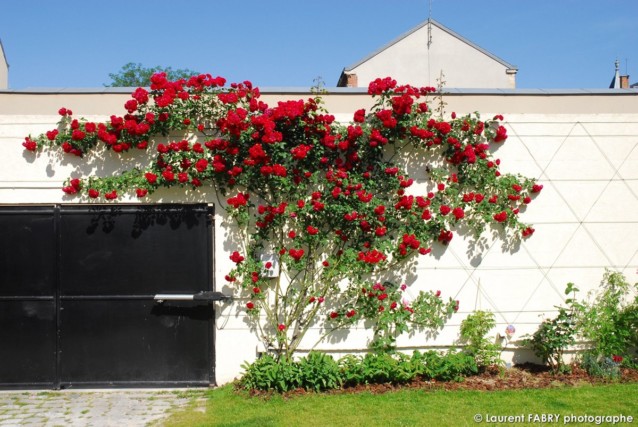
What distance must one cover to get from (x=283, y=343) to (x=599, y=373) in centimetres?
325

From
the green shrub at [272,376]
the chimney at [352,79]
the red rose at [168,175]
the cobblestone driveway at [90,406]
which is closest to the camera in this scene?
the cobblestone driveway at [90,406]

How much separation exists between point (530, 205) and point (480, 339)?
1.55m

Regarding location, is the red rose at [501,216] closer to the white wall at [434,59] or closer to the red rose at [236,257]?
the red rose at [236,257]

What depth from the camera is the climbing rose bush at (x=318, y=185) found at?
575cm

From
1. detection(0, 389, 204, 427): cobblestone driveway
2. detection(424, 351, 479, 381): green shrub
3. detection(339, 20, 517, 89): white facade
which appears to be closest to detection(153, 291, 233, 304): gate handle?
detection(0, 389, 204, 427): cobblestone driveway

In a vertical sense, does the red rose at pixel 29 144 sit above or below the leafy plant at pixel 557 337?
above

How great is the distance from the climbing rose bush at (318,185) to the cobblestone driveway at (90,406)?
1.20 meters

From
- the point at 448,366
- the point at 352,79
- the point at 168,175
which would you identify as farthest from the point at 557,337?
the point at 352,79

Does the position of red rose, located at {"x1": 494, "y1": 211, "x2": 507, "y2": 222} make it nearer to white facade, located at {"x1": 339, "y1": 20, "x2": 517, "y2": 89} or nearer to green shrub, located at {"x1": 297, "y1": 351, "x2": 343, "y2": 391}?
green shrub, located at {"x1": 297, "y1": 351, "x2": 343, "y2": 391}

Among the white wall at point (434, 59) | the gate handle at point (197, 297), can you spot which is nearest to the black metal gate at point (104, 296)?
the gate handle at point (197, 297)

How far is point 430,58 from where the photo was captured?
65.5 feet

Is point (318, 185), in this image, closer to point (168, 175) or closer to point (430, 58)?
point (168, 175)

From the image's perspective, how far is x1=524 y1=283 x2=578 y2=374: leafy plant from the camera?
577 cm

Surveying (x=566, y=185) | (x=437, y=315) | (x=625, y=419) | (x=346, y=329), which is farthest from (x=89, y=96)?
(x=625, y=419)
